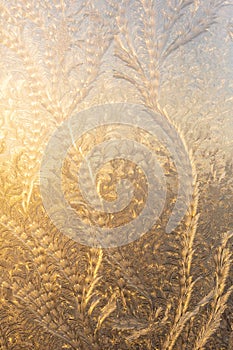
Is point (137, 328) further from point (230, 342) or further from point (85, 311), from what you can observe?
point (230, 342)

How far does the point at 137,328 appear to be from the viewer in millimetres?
1021

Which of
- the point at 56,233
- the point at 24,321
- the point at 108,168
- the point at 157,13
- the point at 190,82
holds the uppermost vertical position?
the point at 157,13

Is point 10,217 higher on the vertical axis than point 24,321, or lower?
higher

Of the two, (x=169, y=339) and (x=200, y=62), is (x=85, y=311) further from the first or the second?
(x=200, y=62)

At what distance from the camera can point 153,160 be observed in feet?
3.41

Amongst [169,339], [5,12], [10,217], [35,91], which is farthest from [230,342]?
[5,12]

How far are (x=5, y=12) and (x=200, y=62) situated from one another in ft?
1.64

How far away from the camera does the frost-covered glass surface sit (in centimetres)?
101

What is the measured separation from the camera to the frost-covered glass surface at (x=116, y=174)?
101cm

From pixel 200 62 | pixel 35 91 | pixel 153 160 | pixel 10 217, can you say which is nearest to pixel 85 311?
pixel 10 217

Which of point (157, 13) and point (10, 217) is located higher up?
point (157, 13)

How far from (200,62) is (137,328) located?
2.25ft

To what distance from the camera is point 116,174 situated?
103cm

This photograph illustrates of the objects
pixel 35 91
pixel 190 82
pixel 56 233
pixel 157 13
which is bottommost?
pixel 56 233
